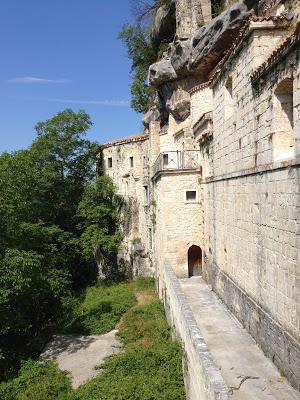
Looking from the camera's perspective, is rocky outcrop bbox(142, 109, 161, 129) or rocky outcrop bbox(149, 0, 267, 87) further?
rocky outcrop bbox(142, 109, 161, 129)

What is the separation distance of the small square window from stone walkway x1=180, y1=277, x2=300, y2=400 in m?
5.55

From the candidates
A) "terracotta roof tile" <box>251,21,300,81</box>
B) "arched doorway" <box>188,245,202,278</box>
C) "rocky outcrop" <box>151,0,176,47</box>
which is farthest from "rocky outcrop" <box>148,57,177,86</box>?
"terracotta roof tile" <box>251,21,300,81</box>

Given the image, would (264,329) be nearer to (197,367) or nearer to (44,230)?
(197,367)

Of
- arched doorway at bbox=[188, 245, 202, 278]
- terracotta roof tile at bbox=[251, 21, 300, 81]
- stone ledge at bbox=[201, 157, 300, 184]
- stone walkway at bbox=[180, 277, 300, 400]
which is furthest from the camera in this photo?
arched doorway at bbox=[188, 245, 202, 278]

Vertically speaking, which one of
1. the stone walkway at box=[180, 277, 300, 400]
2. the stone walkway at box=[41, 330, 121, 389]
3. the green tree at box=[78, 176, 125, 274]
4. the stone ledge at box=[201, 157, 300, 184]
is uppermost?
the stone ledge at box=[201, 157, 300, 184]

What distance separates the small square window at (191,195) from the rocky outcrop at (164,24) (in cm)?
1414

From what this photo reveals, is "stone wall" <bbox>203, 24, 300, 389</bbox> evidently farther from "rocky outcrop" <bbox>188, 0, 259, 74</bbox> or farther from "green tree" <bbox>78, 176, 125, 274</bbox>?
"green tree" <bbox>78, 176, 125, 274</bbox>

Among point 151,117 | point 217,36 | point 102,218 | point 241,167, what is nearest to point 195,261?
point 241,167

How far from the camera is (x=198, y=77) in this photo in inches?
922

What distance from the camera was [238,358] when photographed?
A: 32.5 ft

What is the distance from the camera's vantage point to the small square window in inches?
747

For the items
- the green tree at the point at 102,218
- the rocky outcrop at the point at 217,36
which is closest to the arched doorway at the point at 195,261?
the green tree at the point at 102,218

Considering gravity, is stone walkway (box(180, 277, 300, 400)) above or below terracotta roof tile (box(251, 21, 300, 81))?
below

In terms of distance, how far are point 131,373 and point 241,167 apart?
759cm
